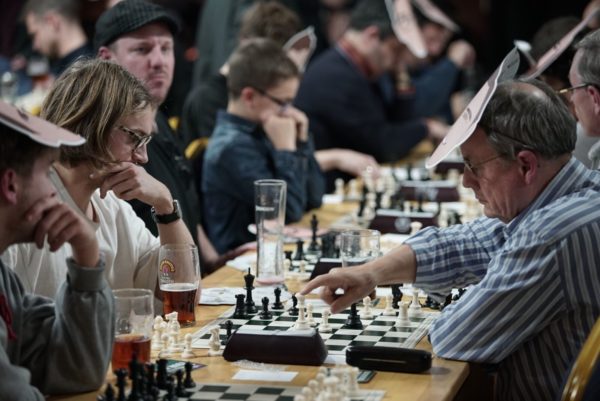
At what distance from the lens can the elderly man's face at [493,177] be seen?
2.87 m

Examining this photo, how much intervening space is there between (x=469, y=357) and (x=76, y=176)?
1.10 metres

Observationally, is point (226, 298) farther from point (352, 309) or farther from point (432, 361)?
point (432, 361)

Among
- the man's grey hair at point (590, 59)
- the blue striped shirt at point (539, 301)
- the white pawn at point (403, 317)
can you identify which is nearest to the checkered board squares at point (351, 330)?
the white pawn at point (403, 317)

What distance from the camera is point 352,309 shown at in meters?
3.04

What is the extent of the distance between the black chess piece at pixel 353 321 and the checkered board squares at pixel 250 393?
→ 0.55 m

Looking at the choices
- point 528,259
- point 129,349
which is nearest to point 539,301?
point 528,259

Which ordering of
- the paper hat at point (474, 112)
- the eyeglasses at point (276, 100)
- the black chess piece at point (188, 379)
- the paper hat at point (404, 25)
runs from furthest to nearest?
1. the paper hat at point (404, 25)
2. the eyeglasses at point (276, 100)
3. the paper hat at point (474, 112)
4. the black chess piece at point (188, 379)

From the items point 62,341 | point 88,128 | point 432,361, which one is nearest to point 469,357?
point 432,361

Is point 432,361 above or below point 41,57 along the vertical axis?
below

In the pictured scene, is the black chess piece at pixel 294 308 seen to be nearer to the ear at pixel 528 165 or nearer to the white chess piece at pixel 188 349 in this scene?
the white chess piece at pixel 188 349

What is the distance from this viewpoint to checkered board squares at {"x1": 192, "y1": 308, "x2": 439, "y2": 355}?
287 centimetres

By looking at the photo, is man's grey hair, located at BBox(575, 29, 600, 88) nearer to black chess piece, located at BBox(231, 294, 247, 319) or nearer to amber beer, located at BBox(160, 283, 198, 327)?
black chess piece, located at BBox(231, 294, 247, 319)

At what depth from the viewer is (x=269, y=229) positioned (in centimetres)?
372

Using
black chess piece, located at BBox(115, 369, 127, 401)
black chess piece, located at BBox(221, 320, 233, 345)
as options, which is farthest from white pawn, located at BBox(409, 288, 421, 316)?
black chess piece, located at BBox(115, 369, 127, 401)
